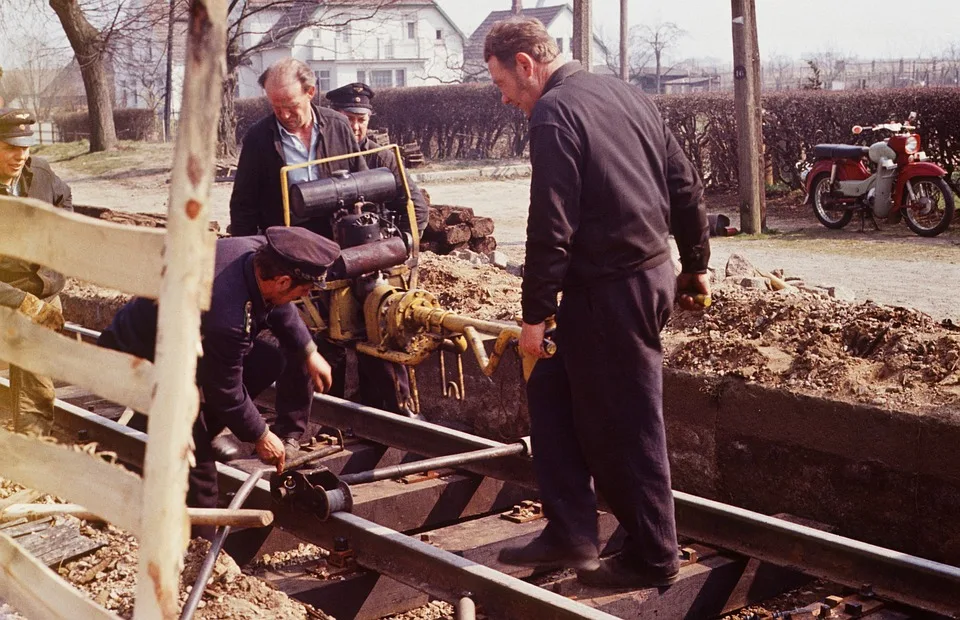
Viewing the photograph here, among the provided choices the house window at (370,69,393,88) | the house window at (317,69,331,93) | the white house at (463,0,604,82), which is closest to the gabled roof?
the white house at (463,0,604,82)

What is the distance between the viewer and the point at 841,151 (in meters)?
16.1

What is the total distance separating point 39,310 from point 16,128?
3.27 ft

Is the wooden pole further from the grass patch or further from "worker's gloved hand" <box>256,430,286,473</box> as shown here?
the grass patch

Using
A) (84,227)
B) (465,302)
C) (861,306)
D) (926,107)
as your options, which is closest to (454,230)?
(465,302)

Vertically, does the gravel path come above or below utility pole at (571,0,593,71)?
below

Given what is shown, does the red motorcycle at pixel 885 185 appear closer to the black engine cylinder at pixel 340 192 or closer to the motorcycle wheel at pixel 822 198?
the motorcycle wheel at pixel 822 198

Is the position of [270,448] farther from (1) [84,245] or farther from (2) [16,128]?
(1) [84,245]

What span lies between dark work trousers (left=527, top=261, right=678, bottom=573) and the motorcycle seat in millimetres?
12304

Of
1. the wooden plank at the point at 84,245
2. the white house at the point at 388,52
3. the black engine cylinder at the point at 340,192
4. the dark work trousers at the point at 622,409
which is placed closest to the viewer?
the wooden plank at the point at 84,245

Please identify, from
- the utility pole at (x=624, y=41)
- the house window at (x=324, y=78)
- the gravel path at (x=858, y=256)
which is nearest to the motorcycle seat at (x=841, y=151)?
the gravel path at (x=858, y=256)

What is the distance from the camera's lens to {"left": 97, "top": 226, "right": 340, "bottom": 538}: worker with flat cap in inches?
191

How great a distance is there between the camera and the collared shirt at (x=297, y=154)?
684 cm

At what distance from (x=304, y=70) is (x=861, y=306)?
356 centimetres

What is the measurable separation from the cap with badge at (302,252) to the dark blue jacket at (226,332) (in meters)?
0.19
